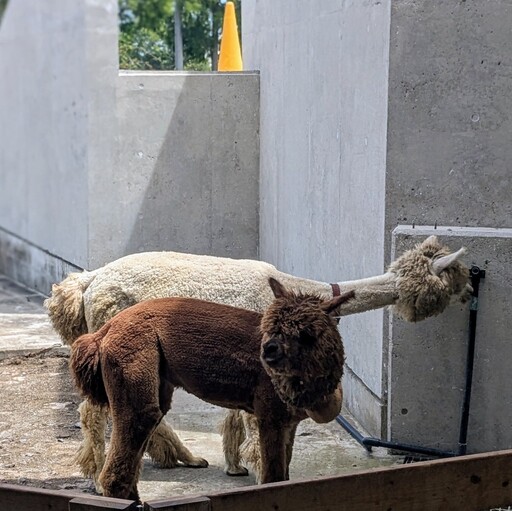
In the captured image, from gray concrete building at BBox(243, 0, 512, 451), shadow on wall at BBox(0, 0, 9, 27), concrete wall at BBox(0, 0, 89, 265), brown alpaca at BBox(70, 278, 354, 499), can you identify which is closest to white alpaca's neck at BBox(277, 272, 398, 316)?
gray concrete building at BBox(243, 0, 512, 451)

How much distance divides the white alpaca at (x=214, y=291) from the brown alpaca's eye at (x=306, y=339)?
1.19 m

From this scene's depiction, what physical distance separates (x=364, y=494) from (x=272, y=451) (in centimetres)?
90

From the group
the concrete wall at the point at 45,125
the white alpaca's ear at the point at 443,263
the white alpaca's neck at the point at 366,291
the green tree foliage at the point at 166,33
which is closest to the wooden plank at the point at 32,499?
the white alpaca's neck at the point at 366,291

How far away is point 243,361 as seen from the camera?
4148mm

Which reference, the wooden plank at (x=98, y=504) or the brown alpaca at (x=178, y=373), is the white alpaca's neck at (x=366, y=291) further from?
the wooden plank at (x=98, y=504)

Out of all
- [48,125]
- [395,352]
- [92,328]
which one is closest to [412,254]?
[395,352]

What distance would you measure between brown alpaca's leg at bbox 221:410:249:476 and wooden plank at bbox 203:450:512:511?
7.74 feet

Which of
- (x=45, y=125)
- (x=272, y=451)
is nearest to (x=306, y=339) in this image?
(x=272, y=451)

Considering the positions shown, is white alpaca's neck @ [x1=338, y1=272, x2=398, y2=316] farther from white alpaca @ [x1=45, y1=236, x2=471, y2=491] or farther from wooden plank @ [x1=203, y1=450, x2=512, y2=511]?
wooden plank @ [x1=203, y1=450, x2=512, y2=511]

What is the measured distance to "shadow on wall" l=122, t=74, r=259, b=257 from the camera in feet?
33.3

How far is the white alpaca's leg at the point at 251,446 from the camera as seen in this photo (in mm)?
5238

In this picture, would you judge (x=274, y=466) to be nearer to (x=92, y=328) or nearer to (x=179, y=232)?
(x=92, y=328)

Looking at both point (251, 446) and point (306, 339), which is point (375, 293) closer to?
point (251, 446)

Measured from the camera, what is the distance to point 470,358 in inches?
227
